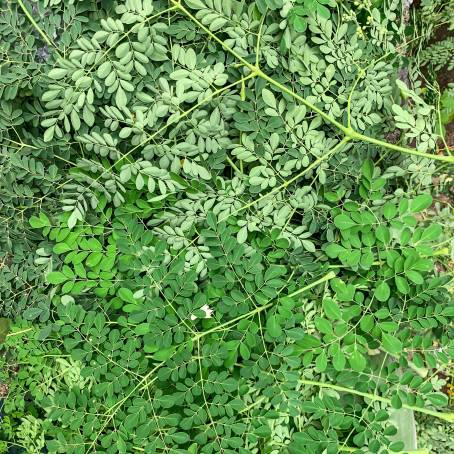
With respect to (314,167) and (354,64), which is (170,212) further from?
(354,64)

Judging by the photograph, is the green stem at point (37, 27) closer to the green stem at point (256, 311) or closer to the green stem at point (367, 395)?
the green stem at point (256, 311)

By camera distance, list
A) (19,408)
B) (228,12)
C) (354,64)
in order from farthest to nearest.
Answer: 1. (19,408)
2. (354,64)
3. (228,12)

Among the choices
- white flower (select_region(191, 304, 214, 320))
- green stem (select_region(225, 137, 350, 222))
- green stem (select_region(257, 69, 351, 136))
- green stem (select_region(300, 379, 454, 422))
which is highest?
green stem (select_region(257, 69, 351, 136))

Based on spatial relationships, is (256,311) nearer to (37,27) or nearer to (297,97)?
(297,97)

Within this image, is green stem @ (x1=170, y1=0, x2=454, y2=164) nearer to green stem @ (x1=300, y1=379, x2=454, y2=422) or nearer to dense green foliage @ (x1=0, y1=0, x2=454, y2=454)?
dense green foliage @ (x1=0, y1=0, x2=454, y2=454)

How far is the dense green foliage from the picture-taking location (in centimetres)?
92

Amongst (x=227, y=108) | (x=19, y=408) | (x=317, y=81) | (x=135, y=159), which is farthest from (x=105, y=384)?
(x=317, y=81)

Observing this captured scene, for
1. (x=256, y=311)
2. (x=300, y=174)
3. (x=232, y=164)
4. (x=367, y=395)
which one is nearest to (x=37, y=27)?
(x=232, y=164)

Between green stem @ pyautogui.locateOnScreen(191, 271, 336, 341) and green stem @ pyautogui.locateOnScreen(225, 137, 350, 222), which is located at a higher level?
green stem @ pyautogui.locateOnScreen(225, 137, 350, 222)

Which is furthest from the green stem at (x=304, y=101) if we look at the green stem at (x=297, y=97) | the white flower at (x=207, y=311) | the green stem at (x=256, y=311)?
the white flower at (x=207, y=311)

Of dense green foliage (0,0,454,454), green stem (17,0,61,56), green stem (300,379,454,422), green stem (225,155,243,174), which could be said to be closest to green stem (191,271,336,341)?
dense green foliage (0,0,454,454)

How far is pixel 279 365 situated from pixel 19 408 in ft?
2.12

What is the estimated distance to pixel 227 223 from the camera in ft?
3.34

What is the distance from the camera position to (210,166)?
988mm
